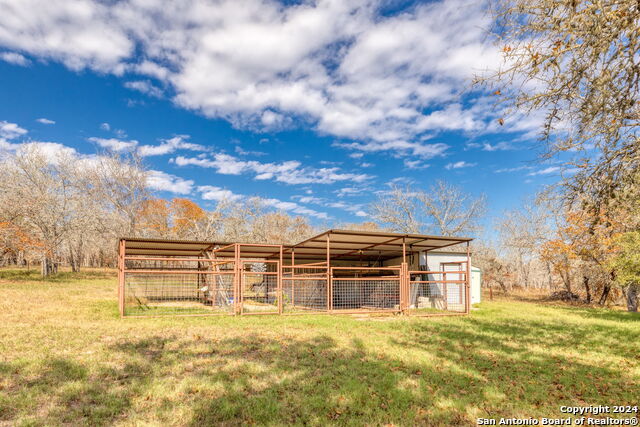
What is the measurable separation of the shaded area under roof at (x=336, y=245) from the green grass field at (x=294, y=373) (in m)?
4.28

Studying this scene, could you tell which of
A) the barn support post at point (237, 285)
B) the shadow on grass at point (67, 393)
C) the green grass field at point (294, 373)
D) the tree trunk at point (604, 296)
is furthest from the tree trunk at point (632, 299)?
the shadow on grass at point (67, 393)

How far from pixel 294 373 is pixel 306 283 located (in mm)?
10011

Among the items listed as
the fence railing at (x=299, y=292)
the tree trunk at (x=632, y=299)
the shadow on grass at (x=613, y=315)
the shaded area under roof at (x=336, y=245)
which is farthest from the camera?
the tree trunk at (x=632, y=299)

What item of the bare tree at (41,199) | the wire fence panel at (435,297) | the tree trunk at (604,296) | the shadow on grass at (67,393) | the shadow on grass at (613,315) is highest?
the bare tree at (41,199)

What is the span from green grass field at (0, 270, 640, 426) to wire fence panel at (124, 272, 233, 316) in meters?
3.66

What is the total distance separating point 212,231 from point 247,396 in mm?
33035

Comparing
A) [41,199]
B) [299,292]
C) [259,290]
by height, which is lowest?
[259,290]

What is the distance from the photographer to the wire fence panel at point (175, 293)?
13.7 meters

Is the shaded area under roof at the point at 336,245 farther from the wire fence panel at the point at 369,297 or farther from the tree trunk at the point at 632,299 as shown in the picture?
the tree trunk at the point at 632,299

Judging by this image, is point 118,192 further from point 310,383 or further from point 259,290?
point 310,383

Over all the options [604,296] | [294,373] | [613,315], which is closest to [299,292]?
[294,373]

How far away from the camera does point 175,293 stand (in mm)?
17812

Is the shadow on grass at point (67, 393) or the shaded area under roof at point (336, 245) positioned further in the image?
the shaded area under roof at point (336, 245)

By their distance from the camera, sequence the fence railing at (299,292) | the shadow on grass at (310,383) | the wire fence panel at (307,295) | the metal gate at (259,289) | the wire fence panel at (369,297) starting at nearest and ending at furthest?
the shadow on grass at (310,383)
the metal gate at (259,289)
the fence railing at (299,292)
the wire fence panel at (369,297)
the wire fence panel at (307,295)
